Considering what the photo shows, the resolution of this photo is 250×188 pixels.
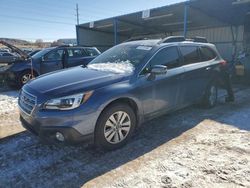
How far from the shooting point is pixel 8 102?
6.75 meters

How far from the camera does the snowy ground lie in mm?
2797

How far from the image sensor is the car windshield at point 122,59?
3.88 meters

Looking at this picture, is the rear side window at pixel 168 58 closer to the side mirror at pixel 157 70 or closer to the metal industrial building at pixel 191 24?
the side mirror at pixel 157 70

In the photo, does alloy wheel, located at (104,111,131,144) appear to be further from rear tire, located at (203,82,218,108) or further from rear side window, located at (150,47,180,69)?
rear tire, located at (203,82,218,108)

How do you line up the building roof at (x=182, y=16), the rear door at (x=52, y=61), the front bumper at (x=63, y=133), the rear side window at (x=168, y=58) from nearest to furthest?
1. the front bumper at (x=63, y=133)
2. the rear side window at (x=168, y=58)
3. the rear door at (x=52, y=61)
4. the building roof at (x=182, y=16)

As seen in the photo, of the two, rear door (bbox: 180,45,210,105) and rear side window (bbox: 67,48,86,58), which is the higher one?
rear side window (bbox: 67,48,86,58)

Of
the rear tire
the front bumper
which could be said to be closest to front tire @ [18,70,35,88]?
the front bumper

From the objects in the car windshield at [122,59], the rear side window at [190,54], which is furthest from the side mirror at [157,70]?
the rear side window at [190,54]

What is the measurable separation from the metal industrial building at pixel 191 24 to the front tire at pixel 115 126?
7773 mm

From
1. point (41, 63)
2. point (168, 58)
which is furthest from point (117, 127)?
point (41, 63)

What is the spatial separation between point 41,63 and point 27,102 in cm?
571

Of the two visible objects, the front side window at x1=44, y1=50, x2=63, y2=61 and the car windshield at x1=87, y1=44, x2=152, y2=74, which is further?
the front side window at x1=44, y1=50, x2=63, y2=61

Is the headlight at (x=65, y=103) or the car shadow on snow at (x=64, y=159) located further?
the headlight at (x=65, y=103)

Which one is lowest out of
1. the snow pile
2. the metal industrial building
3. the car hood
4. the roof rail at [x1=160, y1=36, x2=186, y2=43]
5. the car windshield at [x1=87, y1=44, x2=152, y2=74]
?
the snow pile
